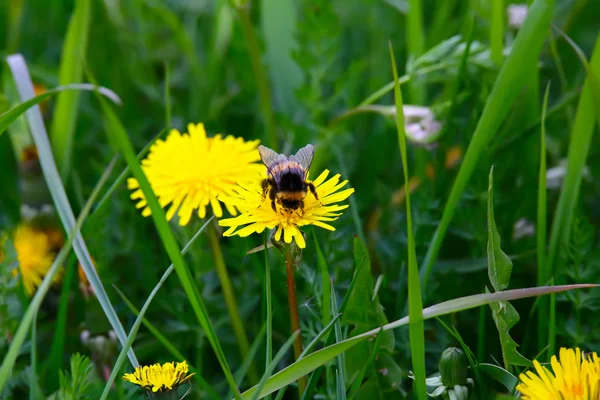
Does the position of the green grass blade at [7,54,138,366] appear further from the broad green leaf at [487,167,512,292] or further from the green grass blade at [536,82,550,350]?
the green grass blade at [536,82,550,350]

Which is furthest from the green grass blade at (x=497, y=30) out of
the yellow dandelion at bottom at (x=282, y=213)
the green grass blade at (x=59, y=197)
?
the green grass blade at (x=59, y=197)

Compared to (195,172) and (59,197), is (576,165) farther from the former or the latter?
(59,197)

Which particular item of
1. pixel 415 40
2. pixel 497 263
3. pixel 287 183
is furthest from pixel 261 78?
pixel 497 263

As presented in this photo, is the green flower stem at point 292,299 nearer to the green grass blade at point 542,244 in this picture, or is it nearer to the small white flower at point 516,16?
the green grass blade at point 542,244

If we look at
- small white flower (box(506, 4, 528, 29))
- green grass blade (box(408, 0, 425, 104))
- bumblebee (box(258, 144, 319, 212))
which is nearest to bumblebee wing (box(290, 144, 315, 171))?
bumblebee (box(258, 144, 319, 212))

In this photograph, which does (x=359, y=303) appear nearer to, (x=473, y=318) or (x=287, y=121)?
(x=473, y=318)
